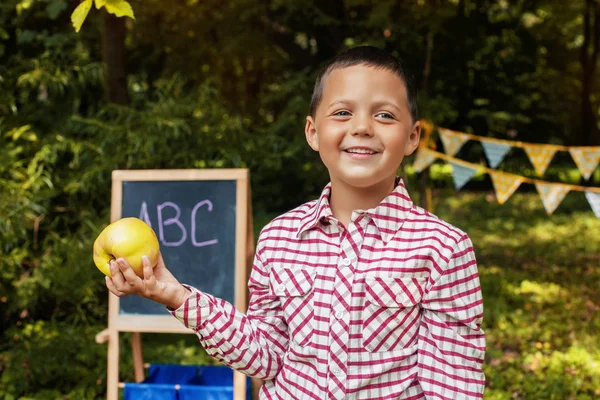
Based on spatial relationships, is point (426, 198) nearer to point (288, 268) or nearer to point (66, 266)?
point (66, 266)

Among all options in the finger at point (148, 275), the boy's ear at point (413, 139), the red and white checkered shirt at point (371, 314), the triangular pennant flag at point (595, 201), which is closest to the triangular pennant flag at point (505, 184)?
the triangular pennant flag at point (595, 201)

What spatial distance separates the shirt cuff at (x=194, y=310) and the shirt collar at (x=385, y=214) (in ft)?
0.87

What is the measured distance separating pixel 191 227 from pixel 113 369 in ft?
2.28

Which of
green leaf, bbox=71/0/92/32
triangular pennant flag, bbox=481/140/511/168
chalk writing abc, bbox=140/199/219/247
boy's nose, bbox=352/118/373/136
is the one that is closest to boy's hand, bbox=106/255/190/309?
boy's nose, bbox=352/118/373/136

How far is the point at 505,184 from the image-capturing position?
16.9ft

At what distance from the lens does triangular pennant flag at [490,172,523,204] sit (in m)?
5.06

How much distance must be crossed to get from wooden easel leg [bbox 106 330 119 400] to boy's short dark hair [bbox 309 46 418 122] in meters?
1.77

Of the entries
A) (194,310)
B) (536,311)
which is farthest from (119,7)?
(536,311)

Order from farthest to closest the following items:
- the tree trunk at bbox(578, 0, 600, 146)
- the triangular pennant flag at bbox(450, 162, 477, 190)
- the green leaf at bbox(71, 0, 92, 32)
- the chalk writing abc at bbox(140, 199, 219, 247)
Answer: the tree trunk at bbox(578, 0, 600, 146)
the triangular pennant flag at bbox(450, 162, 477, 190)
the chalk writing abc at bbox(140, 199, 219, 247)
the green leaf at bbox(71, 0, 92, 32)

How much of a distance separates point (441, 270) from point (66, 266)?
2.92 metres

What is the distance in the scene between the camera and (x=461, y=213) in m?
11.6

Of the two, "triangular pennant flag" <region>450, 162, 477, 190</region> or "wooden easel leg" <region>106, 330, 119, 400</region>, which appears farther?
"triangular pennant flag" <region>450, 162, 477, 190</region>

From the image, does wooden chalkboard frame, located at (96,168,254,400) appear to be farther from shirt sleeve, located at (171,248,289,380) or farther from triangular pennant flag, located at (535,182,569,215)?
triangular pennant flag, located at (535,182,569,215)

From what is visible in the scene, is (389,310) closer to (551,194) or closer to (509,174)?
(551,194)
